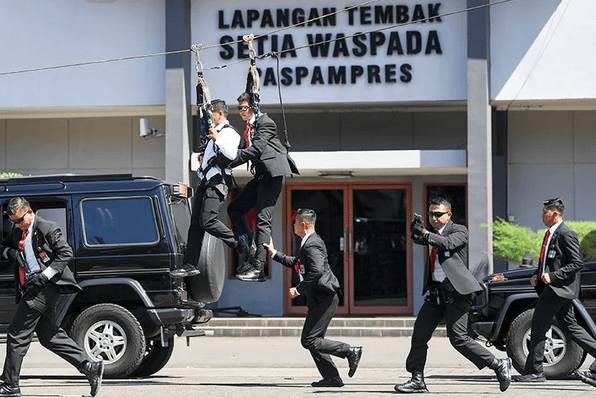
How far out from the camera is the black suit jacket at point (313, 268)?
1084 cm

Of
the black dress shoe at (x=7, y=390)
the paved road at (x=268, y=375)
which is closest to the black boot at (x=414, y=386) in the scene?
the paved road at (x=268, y=375)

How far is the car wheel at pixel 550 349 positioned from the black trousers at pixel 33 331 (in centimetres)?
489

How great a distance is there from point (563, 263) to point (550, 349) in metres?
1.50

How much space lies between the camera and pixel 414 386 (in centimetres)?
1023

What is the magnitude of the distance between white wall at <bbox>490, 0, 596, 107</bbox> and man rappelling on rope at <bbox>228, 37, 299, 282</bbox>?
31.9 ft

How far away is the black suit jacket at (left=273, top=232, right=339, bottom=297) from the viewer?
10.8 metres

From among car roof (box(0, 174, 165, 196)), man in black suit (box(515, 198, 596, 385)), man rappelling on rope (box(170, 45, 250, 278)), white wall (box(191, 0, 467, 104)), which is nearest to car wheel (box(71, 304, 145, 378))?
car roof (box(0, 174, 165, 196))

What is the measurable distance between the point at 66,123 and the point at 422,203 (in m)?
7.68

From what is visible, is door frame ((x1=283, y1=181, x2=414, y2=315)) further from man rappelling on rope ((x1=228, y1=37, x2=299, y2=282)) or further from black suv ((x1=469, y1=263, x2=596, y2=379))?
man rappelling on rope ((x1=228, y1=37, x2=299, y2=282))

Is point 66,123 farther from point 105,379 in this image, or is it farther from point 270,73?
point 105,379

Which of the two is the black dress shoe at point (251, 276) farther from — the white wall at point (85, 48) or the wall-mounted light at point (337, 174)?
the white wall at point (85, 48)

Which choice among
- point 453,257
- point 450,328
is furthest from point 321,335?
point 453,257

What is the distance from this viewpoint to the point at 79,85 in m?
20.6

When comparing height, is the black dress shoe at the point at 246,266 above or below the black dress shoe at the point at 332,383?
above
